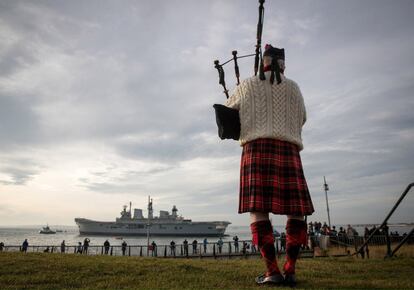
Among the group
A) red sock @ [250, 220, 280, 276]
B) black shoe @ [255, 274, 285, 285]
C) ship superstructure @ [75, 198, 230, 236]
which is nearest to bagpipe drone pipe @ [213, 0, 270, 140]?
red sock @ [250, 220, 280, 276]

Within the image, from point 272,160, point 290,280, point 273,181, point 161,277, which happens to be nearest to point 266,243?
point 290,280

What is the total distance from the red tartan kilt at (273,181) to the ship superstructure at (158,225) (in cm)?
8906

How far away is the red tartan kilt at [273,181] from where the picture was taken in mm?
3189

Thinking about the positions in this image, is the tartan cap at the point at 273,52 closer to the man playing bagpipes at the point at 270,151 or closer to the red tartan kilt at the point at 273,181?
the man playing bagpipes at the point at 270,151

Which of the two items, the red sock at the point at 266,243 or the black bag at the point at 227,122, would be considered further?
the black bag at the point at 227,122

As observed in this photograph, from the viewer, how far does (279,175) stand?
331 centimetres

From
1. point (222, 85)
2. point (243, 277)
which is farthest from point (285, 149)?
point (243, 277)

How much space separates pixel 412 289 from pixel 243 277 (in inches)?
69.0

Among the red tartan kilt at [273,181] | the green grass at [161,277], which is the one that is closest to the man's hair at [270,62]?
the red tartan kilt at [273,181]

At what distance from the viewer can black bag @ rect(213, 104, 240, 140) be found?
11.6 feet

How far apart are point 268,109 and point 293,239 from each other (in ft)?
4.96

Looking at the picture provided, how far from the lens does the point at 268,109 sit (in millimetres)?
3580

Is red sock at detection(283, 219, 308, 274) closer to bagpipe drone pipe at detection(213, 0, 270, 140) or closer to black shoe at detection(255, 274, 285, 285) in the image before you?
black shoe at detection(255, 274, 285, 285)

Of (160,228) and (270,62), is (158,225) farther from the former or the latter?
(270,62)
